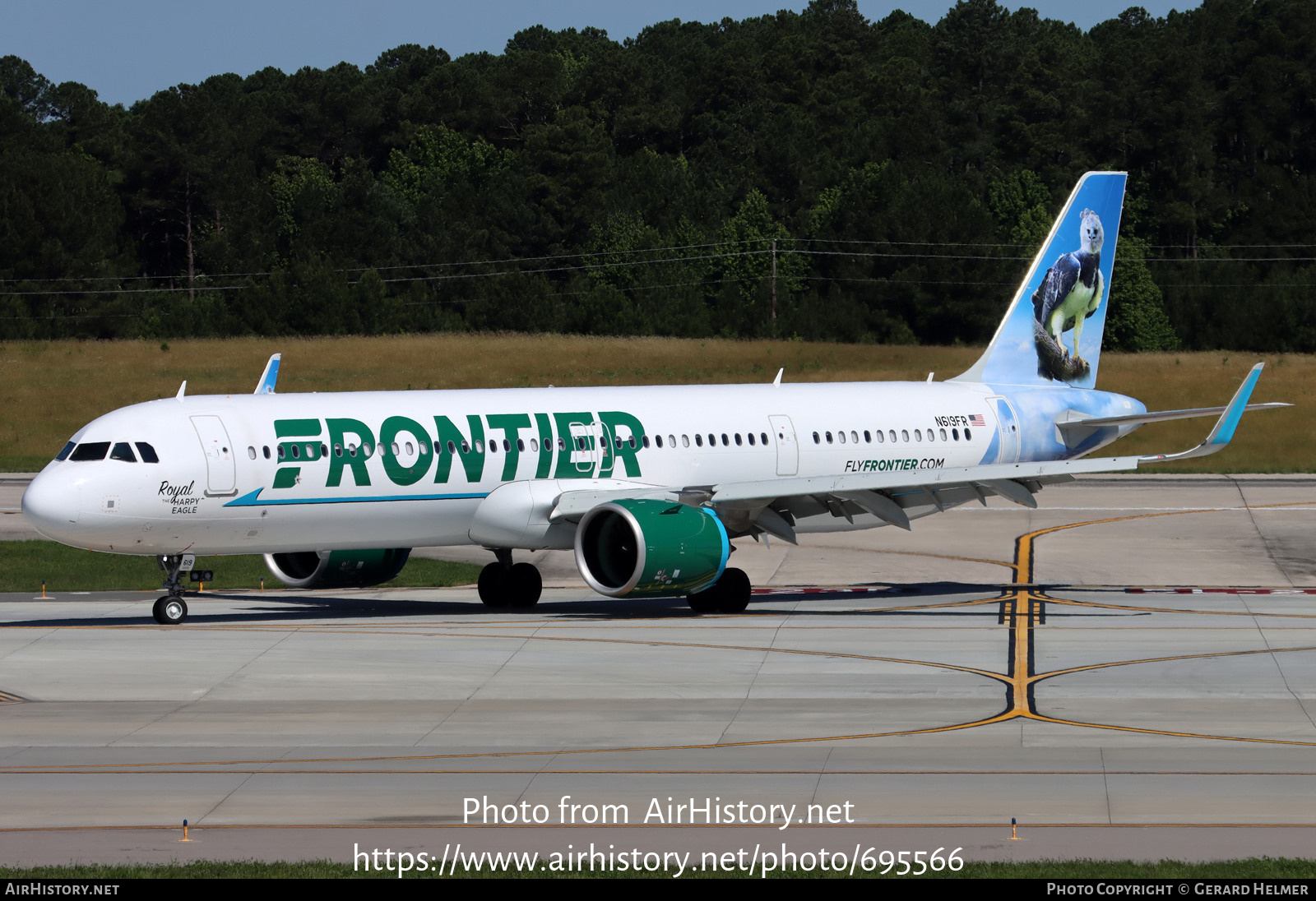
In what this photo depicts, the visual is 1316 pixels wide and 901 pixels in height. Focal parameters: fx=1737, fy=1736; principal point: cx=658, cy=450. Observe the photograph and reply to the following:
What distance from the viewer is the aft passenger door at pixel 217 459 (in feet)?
105

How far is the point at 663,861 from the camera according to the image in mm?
15609

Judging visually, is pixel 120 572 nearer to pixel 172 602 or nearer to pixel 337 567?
pixel 337 567

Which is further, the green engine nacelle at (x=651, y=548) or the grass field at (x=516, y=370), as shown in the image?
the grass field at (x=516, y=370)

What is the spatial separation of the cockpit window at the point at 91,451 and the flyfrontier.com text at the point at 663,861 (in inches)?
682

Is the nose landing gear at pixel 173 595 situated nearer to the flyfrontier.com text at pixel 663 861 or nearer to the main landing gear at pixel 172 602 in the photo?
the main landing gear at pixel 172 602

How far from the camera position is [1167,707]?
2402cm

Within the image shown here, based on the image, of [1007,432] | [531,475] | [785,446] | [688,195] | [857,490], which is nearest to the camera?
[857,490]

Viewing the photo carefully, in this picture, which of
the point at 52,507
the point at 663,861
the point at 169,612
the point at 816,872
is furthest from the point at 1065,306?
the point at 816,872

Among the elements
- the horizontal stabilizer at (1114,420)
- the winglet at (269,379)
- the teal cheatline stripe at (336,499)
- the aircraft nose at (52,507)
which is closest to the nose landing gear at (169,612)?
the teal cheatline stripe at (336,499)

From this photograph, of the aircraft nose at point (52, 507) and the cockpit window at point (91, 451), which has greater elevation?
the cockpit window at point (91, 451)

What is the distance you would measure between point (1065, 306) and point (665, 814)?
97.1 feet

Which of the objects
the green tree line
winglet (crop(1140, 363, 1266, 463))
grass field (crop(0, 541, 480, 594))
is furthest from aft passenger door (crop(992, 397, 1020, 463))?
the green tree line

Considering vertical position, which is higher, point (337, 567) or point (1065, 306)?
point (1065, 306)

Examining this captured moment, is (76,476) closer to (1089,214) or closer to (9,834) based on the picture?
(9,834)
